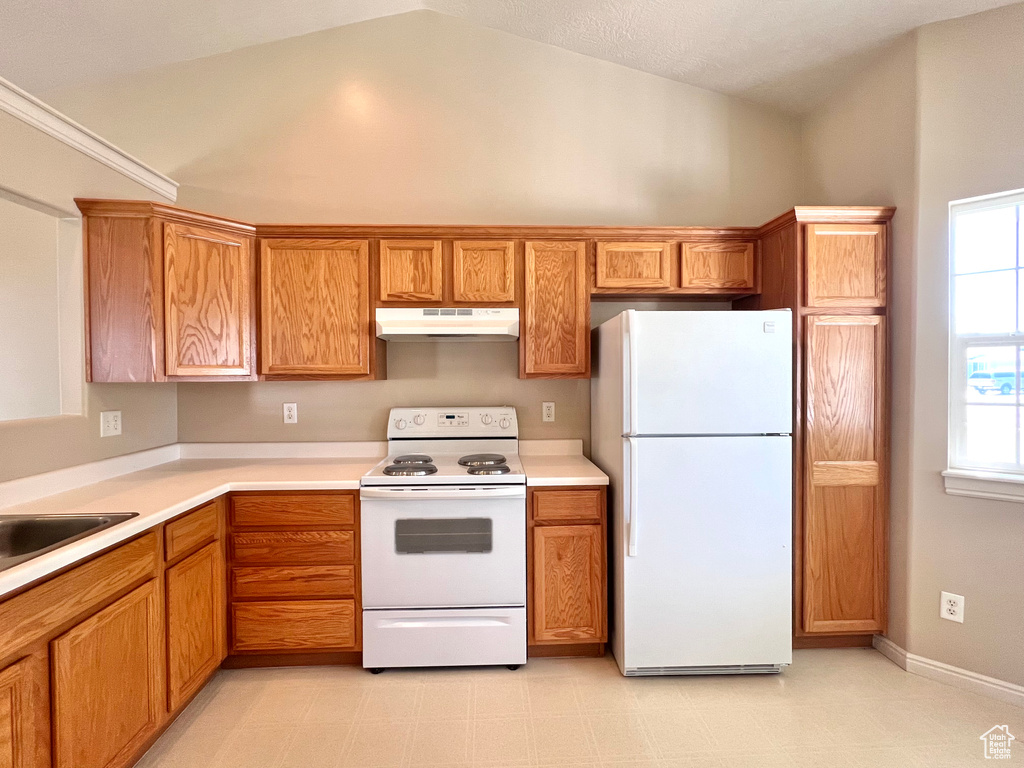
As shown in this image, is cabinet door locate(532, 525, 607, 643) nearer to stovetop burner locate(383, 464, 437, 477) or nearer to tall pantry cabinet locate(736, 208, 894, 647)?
stovetop burner locate(383, 464, 437, 477)

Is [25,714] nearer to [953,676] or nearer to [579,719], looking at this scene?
[579,719]

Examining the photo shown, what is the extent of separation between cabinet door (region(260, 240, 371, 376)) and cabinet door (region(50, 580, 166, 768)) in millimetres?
1236

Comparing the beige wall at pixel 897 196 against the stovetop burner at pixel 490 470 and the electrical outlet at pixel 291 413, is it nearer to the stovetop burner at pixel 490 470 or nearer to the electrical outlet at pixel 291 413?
the stovetop burner at pixel 490 470

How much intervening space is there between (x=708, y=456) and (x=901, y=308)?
3.95ft

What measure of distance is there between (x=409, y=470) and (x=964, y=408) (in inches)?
102

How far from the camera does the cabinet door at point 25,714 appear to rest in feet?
3.96

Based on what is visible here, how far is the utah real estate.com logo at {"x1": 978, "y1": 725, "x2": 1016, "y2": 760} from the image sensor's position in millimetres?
1793

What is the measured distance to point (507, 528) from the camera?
2.34 m

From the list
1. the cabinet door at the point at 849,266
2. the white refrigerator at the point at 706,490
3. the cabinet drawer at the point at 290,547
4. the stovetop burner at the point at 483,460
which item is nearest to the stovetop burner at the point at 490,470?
the stovetop burner at the point at 483,460

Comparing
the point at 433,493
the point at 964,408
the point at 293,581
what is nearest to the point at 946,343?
the point at 964,408

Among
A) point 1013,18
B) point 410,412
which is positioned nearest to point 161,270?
point 410,412

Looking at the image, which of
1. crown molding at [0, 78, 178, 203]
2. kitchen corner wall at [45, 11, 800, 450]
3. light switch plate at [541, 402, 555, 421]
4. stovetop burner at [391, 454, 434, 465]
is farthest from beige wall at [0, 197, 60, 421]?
light switch plate at [541, 402, 555, 421]

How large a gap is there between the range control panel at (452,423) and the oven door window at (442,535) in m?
0.69

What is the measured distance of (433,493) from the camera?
2.31m
